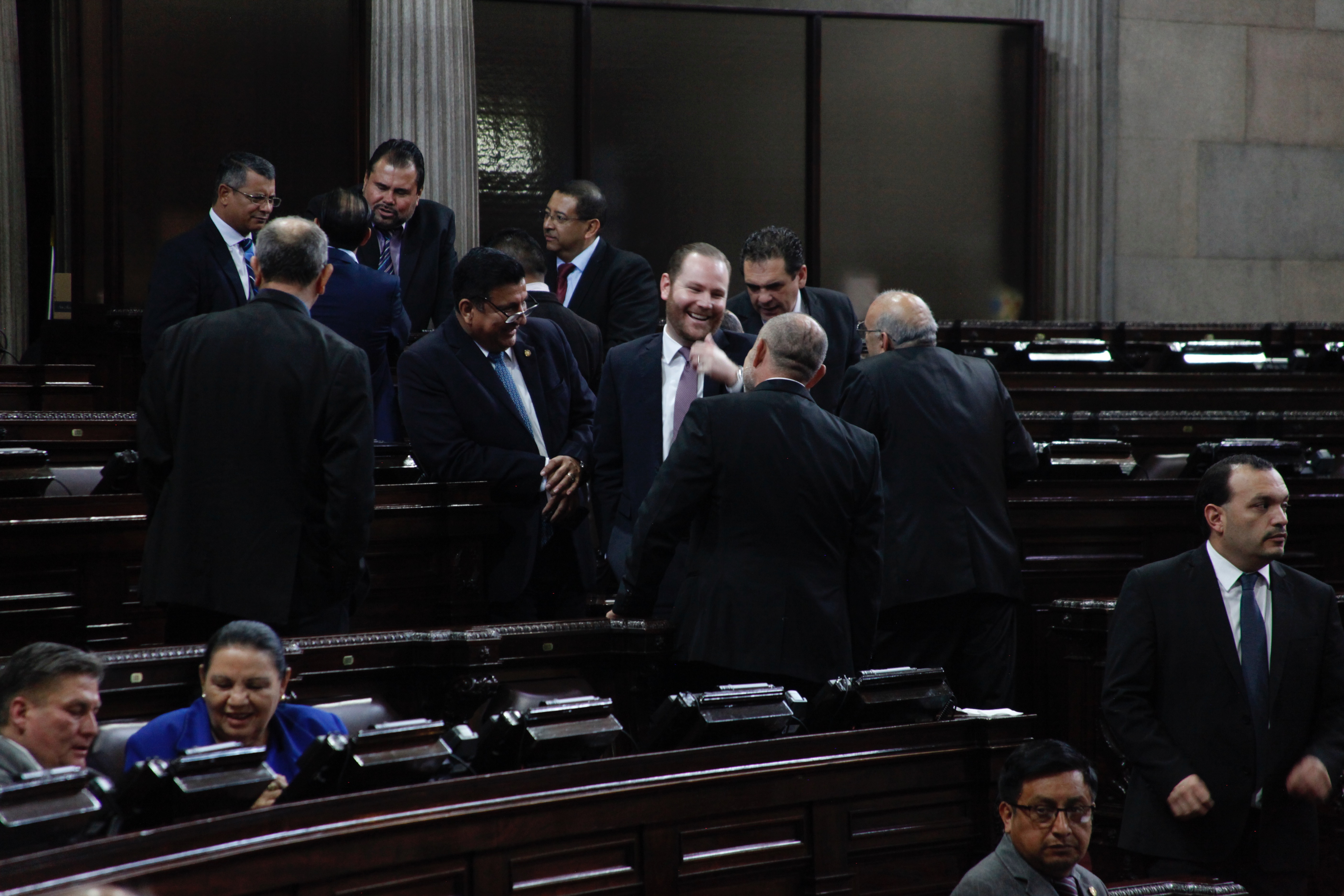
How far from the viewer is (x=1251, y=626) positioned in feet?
11.1

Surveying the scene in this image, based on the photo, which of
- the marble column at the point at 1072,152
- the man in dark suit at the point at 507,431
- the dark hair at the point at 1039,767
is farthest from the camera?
the marble column at the point at 1072,152

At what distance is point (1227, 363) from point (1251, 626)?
165 inches

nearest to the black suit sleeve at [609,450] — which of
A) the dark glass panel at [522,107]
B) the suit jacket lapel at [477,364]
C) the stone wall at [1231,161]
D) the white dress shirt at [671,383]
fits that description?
the white dress shirt at [671,383]

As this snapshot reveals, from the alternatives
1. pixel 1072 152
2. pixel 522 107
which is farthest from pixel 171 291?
pixel 1072 152

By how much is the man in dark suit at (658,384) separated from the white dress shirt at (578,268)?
1474 mm

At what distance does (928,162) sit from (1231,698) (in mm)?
5707

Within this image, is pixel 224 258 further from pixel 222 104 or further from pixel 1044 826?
pixel 222 104

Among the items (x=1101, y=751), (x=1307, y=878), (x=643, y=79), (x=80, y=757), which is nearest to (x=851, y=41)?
(x=643, y=79)

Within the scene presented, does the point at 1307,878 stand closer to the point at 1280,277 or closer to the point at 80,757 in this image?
the point at 80,757

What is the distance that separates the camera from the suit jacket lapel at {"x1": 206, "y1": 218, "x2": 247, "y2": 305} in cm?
424

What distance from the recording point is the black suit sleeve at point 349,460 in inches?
120

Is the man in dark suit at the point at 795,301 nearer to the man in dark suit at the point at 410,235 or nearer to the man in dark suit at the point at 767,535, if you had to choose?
the man in dark suit at the point at 767,535

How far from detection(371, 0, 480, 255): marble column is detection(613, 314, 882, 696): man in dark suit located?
4190mm

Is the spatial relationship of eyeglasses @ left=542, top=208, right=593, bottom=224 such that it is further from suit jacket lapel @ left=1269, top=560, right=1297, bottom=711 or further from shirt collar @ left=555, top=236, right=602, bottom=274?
suit jacket lapel @ left=1269, top=560, right=1297, bottom=711
